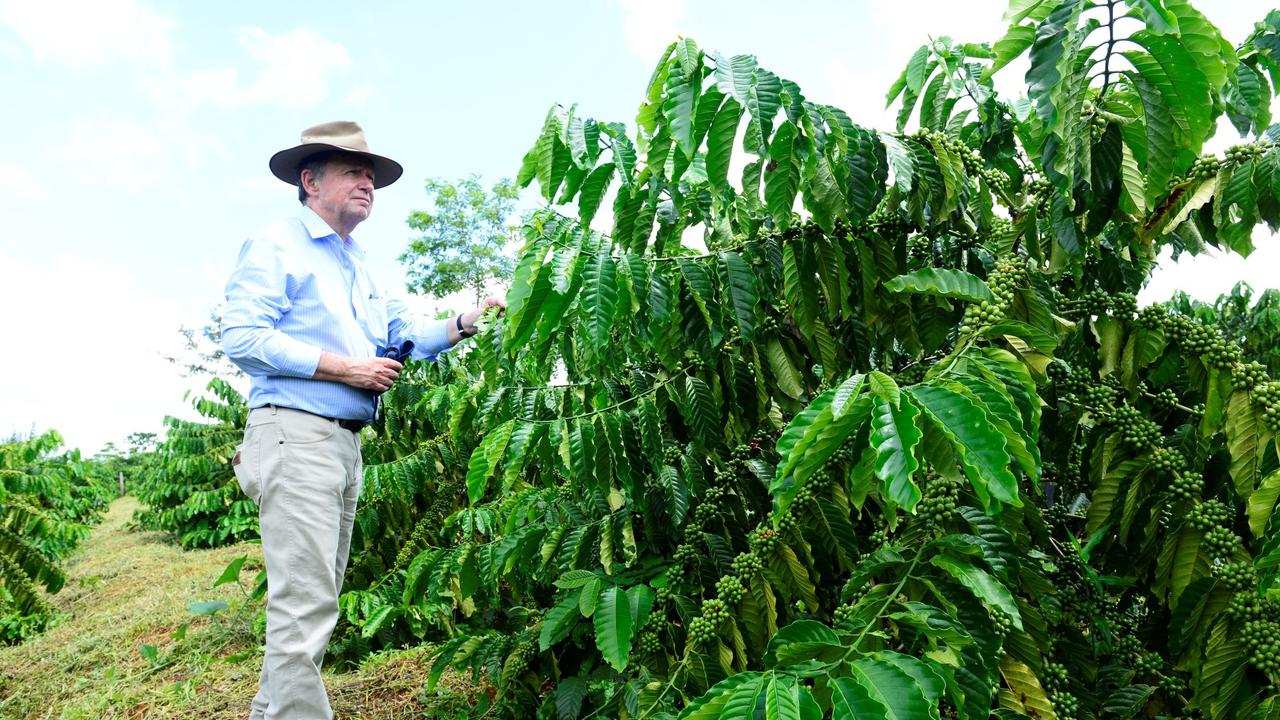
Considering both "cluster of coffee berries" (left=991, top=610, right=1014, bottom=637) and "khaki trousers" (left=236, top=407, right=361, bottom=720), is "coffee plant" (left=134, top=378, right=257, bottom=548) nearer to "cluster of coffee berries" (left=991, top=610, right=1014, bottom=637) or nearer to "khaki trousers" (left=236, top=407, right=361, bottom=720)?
"khaki trousers" (left=236, top=407, right=361, bottom=720)

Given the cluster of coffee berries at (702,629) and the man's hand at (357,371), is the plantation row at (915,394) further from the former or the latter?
the man's hand at (357,371)

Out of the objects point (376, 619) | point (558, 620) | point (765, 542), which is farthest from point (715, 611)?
point (376, 619)

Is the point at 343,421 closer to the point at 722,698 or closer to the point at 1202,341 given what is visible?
the point at 722,698

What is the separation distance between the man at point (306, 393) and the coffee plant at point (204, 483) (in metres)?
6.74

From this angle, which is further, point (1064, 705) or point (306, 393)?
point (306, 393)

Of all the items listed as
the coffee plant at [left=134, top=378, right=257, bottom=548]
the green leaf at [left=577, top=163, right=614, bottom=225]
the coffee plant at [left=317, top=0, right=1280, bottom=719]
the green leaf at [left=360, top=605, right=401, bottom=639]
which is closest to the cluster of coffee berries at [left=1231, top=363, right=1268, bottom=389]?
the coffee plant at [left=317, top=0, right=1280, bottom=719]

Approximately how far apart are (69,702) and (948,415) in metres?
4.60

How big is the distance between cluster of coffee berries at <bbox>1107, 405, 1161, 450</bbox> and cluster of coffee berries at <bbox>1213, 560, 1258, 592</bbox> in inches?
11.5

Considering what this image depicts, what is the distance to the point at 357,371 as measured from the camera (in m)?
2.73

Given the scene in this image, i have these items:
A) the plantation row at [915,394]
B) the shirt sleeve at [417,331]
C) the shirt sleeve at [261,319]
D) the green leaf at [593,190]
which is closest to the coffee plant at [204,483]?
the shirt sleeve at [417,331]

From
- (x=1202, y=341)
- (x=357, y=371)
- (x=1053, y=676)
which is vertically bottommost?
(x=1053, y=676)

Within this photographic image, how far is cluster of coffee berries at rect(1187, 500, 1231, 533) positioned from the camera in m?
1.83

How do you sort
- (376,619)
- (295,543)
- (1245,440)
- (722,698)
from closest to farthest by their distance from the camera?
1. (722,698)
2. (1245,440)
3. (295,543)
4. (376,619)

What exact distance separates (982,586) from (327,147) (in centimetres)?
254
